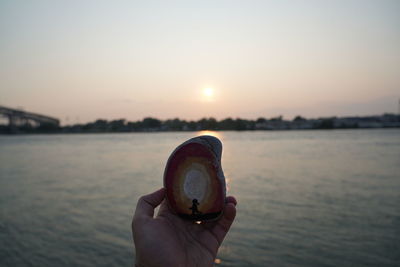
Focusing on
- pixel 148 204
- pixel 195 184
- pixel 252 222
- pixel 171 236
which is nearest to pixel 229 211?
pixel 195 184

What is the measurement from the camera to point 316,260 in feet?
22.0

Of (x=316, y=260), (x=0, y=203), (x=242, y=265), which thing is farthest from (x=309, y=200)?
(x=0, y=203)

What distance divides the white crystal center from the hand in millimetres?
182

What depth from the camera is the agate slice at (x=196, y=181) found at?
2254 mm

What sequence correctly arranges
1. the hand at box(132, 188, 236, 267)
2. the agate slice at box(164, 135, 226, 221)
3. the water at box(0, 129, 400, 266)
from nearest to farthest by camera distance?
the hand at box(132, 188, 236, 267), the agate slice at box(164, 135, 226, 221), the water at box(0, 129, 400, 266)

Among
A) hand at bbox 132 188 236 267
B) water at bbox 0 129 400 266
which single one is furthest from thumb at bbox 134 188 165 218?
water at bbox 0 129 400 266

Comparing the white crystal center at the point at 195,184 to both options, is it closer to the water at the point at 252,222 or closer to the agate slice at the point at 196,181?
the agate slice at the point at 196,181

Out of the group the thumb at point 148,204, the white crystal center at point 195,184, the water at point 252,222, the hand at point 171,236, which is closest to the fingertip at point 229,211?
the hand at point 171,236

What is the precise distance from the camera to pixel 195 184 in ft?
7.49

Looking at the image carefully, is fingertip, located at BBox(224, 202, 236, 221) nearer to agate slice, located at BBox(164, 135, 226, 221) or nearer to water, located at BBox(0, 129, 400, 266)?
agate slice, located at BBox(164, 135, 226, 221)

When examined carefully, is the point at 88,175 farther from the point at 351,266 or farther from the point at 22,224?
the point at 351,266

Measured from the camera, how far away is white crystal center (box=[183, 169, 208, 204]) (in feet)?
7.45

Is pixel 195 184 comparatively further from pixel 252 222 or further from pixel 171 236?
pixel 252 222

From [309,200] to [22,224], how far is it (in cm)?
926
